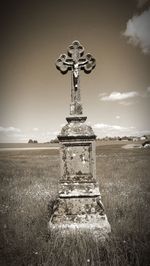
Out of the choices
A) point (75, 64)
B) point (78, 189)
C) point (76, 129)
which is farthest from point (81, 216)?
point (75, 64)

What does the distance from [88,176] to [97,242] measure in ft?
3.54

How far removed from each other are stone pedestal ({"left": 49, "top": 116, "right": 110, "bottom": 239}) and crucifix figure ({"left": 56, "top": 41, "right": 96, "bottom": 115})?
53cm

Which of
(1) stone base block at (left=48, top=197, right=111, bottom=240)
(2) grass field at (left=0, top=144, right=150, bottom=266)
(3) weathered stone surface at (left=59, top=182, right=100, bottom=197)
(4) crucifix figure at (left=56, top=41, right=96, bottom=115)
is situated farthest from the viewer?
(4) crucifix figure at (left=56, top=41, right=96, bottom=115)

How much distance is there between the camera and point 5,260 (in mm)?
3355

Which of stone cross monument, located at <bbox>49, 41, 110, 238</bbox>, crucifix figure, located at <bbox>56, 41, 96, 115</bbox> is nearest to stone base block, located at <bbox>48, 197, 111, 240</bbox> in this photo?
stone cross monument, located at <bbox>49, 41, 110, 238</bbox>

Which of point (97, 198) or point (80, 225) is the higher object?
point (97, 198)

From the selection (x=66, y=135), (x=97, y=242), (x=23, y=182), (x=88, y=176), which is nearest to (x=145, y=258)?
(x=97, y=242)

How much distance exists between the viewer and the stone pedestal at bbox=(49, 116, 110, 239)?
13.7 feet

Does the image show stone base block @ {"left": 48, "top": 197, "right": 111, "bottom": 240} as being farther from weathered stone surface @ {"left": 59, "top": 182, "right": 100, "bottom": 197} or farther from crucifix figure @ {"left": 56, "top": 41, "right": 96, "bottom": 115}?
crucifix figure @ {"left": 56, "top": 41, "right": 96, "bottom": 115}

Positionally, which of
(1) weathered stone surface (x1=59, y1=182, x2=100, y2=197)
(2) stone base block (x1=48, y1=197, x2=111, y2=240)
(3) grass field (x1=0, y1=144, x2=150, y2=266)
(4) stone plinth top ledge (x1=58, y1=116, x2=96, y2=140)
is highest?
(4) stone plinth top ledge (x1=58, y1=116, x2=96, y2=140)

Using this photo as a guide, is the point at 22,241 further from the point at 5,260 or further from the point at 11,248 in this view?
the point at 5,260

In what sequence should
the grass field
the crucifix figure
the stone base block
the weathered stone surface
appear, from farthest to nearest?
1. the crucifix figure
2. the weathered stone surface
3. the stone base block
4. the grass field

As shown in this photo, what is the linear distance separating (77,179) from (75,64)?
2131 millimetres

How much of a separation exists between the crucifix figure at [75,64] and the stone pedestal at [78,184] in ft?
1.74
